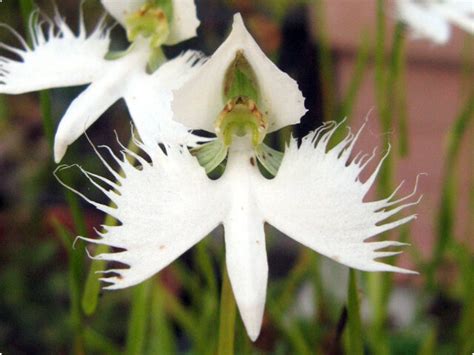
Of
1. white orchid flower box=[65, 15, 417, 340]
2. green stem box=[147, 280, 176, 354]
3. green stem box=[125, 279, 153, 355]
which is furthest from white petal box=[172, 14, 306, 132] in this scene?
green stem box=[147, 280, 176, 354]

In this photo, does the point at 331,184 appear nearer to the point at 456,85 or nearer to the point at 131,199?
the point at 131,199

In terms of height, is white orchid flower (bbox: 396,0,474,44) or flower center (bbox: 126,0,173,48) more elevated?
white orchid flower (bbox: 396,0,474,44)

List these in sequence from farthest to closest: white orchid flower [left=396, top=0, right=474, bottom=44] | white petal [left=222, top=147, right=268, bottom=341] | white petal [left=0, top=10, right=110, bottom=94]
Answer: white orchid flower [left=396, top=0, right=474, bottom=44] → white petal [left=0, top=10, right=110, bottom=94] → white petal [left=222, top=147, right=268, bottom=341]

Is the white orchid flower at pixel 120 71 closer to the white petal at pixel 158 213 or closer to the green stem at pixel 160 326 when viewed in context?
the white petal at pixel 158 213

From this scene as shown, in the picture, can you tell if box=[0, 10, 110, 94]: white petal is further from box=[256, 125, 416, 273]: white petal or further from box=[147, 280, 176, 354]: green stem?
box=[147, 280, 176, 354]: green stem

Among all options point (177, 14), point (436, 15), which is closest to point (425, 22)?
point (436, 15)

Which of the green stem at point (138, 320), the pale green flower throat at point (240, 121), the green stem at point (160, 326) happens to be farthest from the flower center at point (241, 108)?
the green stem at point (160, 326)

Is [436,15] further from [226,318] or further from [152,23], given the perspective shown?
[226,318]
